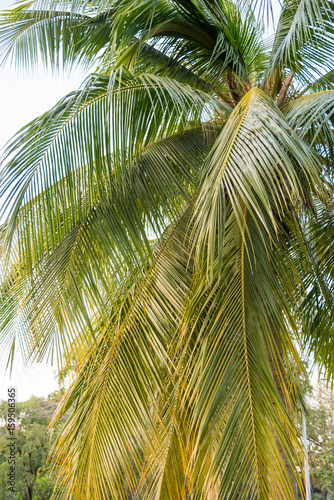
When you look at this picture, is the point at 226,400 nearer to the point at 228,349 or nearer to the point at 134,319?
the point at 228,349

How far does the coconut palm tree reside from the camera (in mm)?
1709

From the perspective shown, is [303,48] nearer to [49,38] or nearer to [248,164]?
[49,38]

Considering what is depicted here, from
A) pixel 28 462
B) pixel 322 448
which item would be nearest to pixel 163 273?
pixel 28 462

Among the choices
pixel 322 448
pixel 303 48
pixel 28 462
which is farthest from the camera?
pixel 322 448

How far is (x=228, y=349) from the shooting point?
1899mm

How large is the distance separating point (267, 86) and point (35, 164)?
146 cm

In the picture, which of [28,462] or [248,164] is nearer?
[248,164]

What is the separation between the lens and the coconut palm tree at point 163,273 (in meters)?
1.71

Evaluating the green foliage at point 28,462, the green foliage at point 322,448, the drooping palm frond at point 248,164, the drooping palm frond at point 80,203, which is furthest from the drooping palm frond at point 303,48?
the green foliage at point 322,448

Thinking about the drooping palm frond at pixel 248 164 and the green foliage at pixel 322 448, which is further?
the green foliage at pixel 322 448

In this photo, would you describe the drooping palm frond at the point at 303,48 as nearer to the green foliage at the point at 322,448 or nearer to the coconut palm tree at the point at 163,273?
the coconut palm tree at the point at 163,273

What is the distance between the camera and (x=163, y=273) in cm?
242

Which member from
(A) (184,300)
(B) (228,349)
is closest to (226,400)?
(B) (228,349)

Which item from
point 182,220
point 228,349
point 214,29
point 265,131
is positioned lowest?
point 228,349
